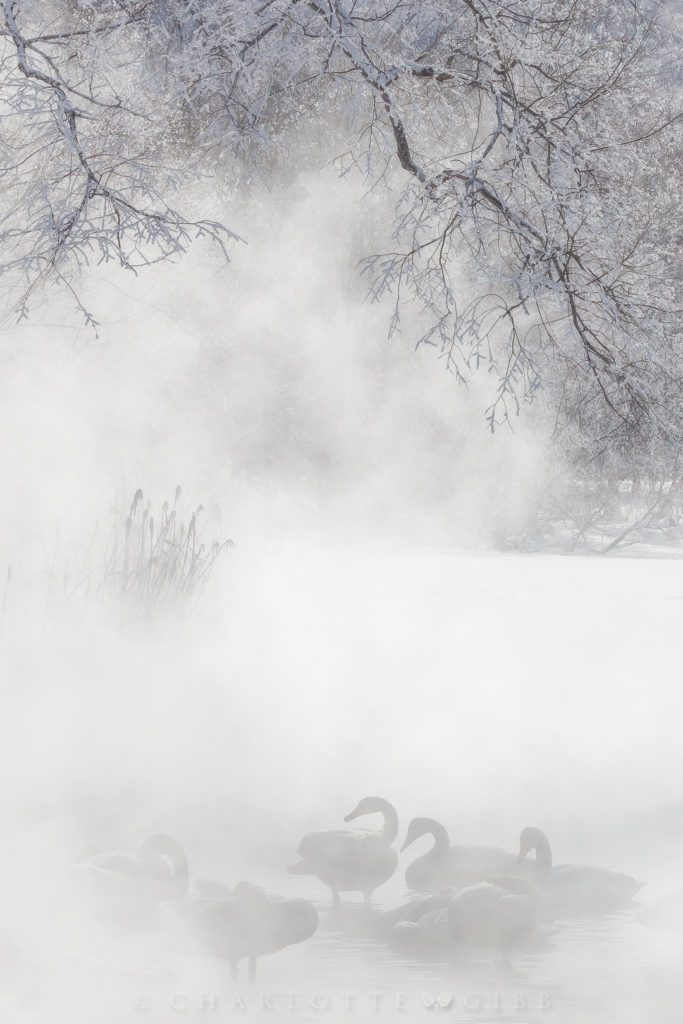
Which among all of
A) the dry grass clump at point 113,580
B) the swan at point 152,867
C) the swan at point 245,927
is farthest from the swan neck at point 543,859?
the dry grass clump at point 113,580

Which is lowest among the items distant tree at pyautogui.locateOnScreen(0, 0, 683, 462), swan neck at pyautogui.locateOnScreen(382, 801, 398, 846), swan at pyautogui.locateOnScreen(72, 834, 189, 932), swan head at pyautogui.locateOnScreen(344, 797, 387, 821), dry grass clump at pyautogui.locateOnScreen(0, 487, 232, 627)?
swan at pyautogui.locateOnScreen(72, 834, 189, 932)

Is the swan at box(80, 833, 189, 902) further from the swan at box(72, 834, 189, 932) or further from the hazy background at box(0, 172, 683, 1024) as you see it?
the hazy background at box(0, 172, 683, 1024)

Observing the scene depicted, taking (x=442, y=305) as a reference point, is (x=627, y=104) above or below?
above

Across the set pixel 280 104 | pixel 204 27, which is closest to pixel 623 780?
pixel 204 27

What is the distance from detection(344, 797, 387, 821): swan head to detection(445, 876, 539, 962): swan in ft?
2.76

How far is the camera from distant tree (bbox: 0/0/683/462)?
490cm

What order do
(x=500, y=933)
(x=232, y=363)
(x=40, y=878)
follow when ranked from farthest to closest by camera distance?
(x=232, y=363), (x=40, y=878), (x=500, y=933)

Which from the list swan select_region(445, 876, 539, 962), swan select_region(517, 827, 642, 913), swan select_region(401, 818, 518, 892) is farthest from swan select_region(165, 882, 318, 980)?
swan select_region(517, 827, 642, 913)

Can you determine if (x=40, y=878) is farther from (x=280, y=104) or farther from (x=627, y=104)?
(x=627, y=104)

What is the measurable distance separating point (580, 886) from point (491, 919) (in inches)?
23.4

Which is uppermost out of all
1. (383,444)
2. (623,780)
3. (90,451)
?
(383,444)

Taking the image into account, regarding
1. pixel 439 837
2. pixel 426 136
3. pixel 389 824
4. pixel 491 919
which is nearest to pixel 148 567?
pixel 389 824

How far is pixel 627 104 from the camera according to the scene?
8.16m

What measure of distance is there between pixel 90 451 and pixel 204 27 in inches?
141
